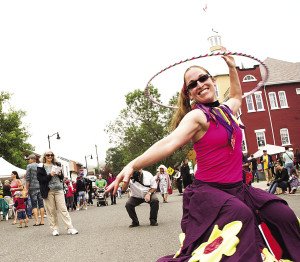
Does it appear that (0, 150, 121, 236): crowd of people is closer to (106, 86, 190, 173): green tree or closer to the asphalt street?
the asphalt street

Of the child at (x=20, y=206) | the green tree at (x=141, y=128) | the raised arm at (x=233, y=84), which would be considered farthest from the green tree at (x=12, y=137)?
the raised arm at (x=233, y=84)

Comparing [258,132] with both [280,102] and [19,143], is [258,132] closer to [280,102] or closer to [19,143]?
Answer: [280,102]

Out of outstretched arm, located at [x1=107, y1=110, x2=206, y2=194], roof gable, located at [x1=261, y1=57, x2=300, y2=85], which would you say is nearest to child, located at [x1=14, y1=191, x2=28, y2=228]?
outstretched arm, located at [x1=107, y1=110, x2=206, y2=194]

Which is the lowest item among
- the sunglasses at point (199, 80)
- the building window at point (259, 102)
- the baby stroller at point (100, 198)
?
the baby stroller at point (100, 198)

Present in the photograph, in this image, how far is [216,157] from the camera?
2.81 m

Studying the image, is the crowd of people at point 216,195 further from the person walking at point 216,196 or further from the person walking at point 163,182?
the person walking at point 163,182

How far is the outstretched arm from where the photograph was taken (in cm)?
236

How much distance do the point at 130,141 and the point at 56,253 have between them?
1950 inches

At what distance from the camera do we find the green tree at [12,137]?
5091cm

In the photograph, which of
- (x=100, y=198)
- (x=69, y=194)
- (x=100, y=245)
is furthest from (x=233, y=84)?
(x=100, y=198)

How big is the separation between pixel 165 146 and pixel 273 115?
47928 mm

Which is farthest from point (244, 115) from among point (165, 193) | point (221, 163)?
point (221, 163)

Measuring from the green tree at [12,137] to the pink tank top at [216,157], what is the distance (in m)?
49.6

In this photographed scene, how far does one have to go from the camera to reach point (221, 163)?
9.21 feet
